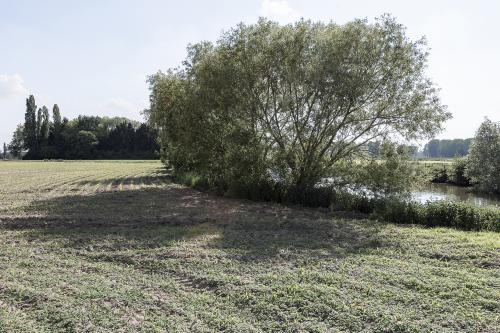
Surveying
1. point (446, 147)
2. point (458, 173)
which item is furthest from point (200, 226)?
point (446, 147)

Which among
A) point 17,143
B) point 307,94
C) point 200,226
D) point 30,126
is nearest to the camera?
point 200,226

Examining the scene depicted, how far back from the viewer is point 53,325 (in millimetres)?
6328

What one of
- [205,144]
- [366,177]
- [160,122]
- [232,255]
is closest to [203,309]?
[232,255]

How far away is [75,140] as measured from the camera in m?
122

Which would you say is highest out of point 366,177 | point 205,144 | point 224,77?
point 224,77

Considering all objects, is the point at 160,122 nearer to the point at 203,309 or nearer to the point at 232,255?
the point at 232,255

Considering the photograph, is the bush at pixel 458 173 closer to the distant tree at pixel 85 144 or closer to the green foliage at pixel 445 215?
the green foliage at pixel 445 215

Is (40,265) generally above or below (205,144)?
below

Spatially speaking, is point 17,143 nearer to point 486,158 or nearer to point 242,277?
point 486,158

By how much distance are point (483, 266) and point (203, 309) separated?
22.4 ft

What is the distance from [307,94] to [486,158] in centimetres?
3065

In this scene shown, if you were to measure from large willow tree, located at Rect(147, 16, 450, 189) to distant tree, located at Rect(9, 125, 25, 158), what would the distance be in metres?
127

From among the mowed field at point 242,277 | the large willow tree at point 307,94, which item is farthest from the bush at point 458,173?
the mowed field at point 242,277

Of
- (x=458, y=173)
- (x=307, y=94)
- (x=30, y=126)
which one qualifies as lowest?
(x=458, y=173)
